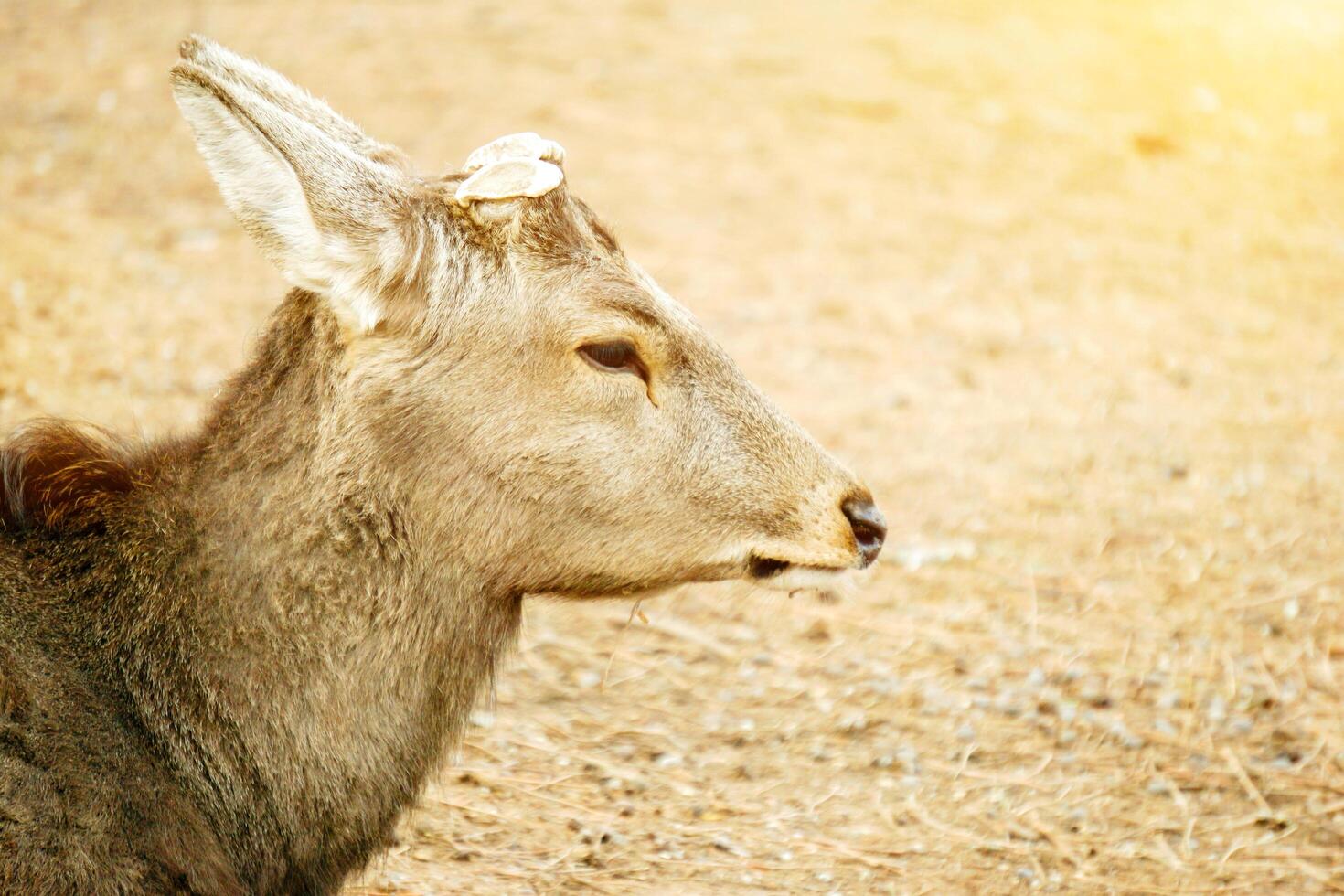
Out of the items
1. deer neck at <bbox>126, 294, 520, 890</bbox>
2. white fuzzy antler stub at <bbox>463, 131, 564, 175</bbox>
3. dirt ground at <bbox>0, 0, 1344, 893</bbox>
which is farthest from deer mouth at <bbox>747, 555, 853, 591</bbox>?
white fuzzy antler stub at <bbox>463, 131, 564, 175</bbox>

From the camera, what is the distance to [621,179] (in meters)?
11.5

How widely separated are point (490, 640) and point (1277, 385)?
23.0ft

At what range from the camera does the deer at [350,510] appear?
364 centimetres

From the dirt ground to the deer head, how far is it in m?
1.36

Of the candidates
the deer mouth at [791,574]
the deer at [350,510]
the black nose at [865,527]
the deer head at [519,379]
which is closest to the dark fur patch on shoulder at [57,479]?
the deer at [350,510]

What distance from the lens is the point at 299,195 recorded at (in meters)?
3.58

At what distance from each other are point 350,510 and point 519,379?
0.58 metres

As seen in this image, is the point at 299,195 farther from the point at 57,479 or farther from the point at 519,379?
the point at 57,479

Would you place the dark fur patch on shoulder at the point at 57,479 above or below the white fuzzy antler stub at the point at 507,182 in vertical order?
below

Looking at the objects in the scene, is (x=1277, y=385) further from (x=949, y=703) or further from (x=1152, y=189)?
(x=949, y=703)

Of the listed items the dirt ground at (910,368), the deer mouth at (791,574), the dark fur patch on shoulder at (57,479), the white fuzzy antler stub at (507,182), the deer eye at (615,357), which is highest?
the white fuzzy antler stub at (507,182)

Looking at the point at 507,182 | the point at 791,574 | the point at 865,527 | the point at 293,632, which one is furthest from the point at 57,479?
the point at 865,527

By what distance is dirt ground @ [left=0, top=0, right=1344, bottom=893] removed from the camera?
5.26 metres

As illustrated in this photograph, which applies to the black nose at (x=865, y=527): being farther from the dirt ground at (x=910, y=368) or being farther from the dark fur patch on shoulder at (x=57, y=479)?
the dark fur patch on shoulder at (x=57, y=479)
